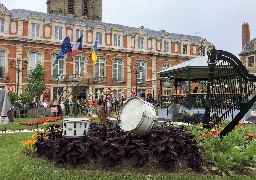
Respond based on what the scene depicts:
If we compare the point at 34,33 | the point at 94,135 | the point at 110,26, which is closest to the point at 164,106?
the point at 94,135

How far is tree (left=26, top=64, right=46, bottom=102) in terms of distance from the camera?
35375 millimetres

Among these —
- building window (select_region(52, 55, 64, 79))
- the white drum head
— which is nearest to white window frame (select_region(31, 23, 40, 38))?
building window (select_region(52, 55, 64, 79))

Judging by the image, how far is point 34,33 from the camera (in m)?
40.2

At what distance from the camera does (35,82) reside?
35.8 m

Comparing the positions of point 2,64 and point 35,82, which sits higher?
point 2,64

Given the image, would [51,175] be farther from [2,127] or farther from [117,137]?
[2,127]

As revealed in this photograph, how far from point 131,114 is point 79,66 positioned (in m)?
36.2

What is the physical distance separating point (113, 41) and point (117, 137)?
39.0m

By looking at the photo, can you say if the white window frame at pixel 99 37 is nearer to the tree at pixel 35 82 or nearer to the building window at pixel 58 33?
the building window at pixel 58 33

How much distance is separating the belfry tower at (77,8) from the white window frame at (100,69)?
16716mm

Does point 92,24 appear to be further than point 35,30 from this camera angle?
Yes

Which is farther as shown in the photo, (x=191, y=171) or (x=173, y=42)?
(x=173, y=42)

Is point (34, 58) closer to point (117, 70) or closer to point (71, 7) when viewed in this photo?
point (117, 70)

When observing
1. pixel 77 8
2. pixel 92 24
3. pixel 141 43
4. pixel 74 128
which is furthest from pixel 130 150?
pixel 77 8
